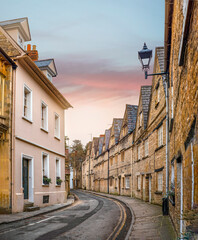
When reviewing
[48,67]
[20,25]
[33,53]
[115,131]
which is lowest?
[115,131]

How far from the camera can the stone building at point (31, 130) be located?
525 inches

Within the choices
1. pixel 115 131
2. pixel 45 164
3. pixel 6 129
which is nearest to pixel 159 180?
pixel 45 164

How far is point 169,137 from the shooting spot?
1206 cm

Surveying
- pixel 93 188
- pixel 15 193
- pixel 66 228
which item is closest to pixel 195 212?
pixel 66 228

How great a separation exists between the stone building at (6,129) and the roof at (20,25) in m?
3.98

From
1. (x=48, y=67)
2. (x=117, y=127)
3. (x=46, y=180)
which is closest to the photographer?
(x=46, y=180)

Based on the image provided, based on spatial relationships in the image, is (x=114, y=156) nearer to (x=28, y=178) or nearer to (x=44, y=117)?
(x=44, y=117)

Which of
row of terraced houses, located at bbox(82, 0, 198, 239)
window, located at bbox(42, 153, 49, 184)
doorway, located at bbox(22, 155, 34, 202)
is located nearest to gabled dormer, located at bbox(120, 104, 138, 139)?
row of terraced houses, located at bbox(82, 0, 198, 239)

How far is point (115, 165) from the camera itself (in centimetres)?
3619

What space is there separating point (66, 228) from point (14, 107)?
6.40 metres

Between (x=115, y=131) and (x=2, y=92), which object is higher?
(x=2, y=92)

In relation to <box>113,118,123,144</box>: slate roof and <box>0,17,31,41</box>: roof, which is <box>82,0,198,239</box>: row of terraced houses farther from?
<box>0,17,31,41</box>: roof

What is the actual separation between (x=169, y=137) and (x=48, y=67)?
11.1 metres

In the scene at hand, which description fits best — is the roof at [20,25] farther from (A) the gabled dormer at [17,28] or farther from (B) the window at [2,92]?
(B) the window at [2,92]
